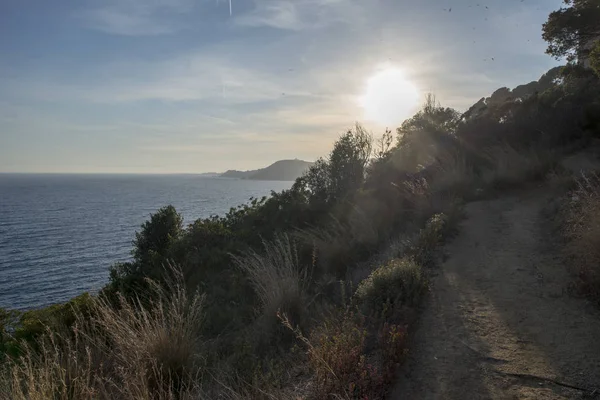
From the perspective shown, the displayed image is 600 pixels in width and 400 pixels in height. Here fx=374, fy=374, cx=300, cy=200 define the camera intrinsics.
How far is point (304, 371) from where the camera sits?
13.7 ft

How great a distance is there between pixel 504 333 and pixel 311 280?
15.3 feet

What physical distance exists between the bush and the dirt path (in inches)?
10.7

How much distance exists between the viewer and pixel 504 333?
4062 mm

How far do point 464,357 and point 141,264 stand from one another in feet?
59.0

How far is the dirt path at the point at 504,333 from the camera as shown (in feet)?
10.6

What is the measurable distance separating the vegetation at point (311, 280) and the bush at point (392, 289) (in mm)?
20

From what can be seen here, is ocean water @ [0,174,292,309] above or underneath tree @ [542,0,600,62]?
underneath

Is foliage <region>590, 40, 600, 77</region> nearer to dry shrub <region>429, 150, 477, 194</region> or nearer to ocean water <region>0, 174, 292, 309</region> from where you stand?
dry shrub <region>429, 150, 477, 194</region>

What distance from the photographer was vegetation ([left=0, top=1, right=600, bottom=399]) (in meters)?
3.82

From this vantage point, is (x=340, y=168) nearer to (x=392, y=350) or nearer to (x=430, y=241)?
(x=430, y=241)

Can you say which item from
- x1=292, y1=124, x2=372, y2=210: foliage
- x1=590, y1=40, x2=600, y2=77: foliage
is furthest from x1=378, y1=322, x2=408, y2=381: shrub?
x1=292, y1=124, x2=372, y2=210: foliage

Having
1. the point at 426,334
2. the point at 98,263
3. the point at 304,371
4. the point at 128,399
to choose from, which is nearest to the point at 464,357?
the point at 426,334

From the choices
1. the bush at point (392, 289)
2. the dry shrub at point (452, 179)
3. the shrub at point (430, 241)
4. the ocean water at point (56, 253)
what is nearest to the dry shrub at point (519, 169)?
the dry shrub at point (452, 179)

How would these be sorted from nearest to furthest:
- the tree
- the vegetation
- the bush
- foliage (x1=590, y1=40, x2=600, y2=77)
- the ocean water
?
the vegetation, the bush, foliage (x1=590, y1=40, x2=600, y2=77), the tree, the ocean water
